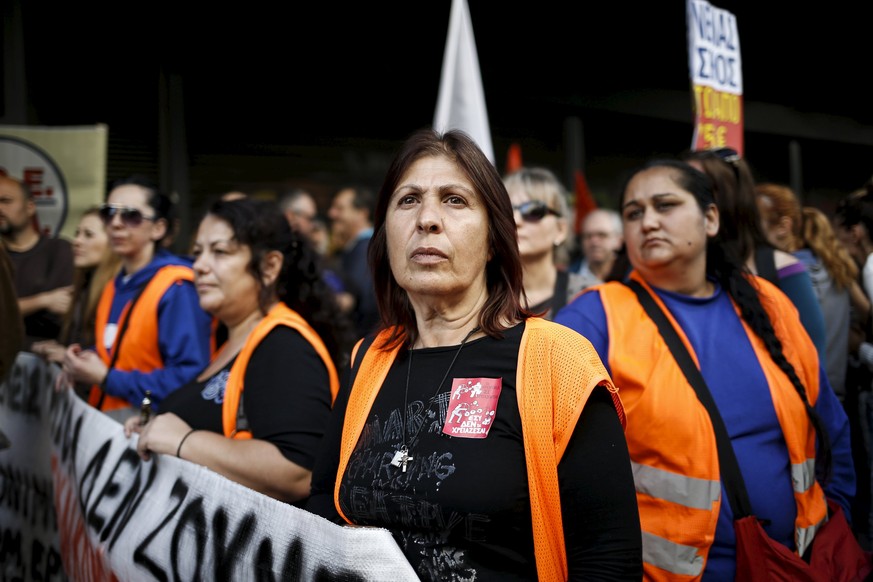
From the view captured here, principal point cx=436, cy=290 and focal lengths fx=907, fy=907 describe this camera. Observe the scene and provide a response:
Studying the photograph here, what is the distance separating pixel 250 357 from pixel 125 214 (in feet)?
5.90

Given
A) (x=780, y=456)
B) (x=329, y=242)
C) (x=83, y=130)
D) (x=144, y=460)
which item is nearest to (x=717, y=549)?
(x=780, y=456)

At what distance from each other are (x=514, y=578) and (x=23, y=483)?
283 cm

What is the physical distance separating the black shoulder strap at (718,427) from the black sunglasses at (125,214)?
2.69m

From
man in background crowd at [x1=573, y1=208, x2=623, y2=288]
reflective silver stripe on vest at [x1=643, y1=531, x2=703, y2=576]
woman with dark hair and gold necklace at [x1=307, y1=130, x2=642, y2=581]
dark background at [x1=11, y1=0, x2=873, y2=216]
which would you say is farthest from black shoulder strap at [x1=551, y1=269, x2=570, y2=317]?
dark background at [x1=11, y1=0, x2=873, y2=216]

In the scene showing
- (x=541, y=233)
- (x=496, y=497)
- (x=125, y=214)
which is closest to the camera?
(x=496, y=497)

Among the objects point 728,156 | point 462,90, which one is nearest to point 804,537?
point 728,156

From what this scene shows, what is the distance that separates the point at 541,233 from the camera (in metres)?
3.98

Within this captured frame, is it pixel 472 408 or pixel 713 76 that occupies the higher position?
pixel 713 76

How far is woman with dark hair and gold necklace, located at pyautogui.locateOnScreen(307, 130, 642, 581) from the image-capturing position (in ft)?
A: 5.88

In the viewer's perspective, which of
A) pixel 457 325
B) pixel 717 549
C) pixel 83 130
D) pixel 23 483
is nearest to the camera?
pixel 457 325

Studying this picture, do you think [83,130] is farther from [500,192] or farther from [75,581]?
[500,192]

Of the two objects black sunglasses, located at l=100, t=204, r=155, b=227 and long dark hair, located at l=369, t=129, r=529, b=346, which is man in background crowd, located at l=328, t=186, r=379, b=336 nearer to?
black sunglasses, located at l=100, t=204, r=155, b=227

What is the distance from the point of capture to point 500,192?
83.0 inches

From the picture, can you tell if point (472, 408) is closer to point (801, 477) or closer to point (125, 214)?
point (801, 477)
